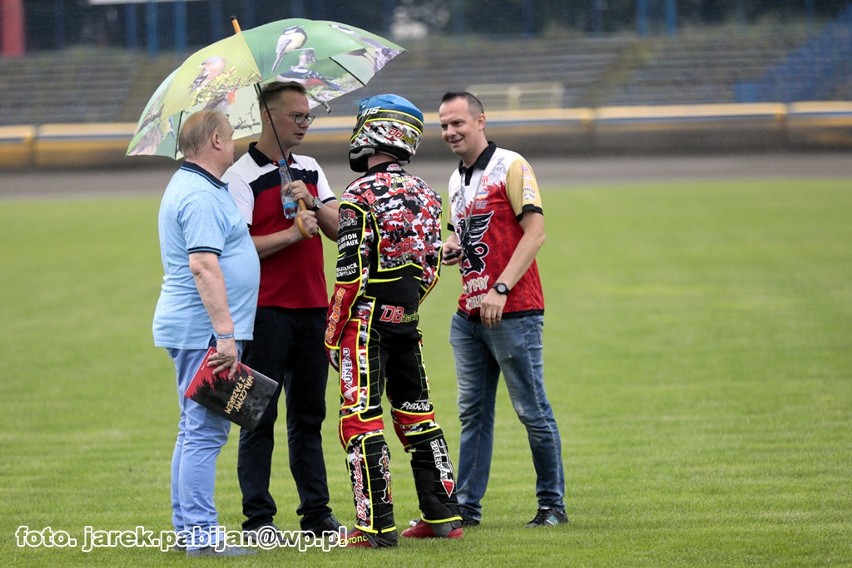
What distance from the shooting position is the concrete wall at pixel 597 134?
29.1 m

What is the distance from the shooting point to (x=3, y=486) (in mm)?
6238

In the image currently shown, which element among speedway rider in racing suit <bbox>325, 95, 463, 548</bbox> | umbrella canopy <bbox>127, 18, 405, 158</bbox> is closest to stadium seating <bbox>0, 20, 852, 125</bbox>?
umbrella canopy <bbox>127, 18, 405, 158</bbox>

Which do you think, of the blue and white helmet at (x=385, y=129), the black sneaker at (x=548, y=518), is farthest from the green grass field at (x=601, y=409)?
the blue and white helmet at (x=385, y=129)

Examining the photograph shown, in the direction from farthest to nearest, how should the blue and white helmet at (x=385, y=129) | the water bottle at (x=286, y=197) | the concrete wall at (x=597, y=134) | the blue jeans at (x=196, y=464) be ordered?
1. the concrete wall at (x=597, y=134)
2. the water bottle at (x=286, y=197)
3. the blue and white helmet at (x=385, y=129)
4. the blue jeans at (x=196, y=464)

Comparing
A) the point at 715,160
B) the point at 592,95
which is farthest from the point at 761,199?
the point at 592,95

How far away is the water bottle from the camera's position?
16.0ft

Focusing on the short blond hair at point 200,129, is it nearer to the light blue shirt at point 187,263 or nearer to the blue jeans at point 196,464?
the light blue shirt at point 187,263

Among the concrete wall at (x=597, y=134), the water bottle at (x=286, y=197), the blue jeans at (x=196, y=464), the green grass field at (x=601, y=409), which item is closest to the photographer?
the blue jeans at (x=196, y=464)

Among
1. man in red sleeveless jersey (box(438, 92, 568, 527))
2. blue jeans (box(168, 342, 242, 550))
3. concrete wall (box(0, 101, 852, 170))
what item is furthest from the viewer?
concrete wall (box(0, 101, 852, 170))

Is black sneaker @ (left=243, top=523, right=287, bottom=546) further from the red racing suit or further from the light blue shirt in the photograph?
the light blue shirt

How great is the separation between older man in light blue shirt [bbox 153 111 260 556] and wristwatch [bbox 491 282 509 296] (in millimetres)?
1071

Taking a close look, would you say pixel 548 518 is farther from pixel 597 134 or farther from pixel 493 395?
pixel 597 134

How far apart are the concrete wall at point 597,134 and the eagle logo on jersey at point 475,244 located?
78.0 feet

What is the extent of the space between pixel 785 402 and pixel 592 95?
92.1 feet
